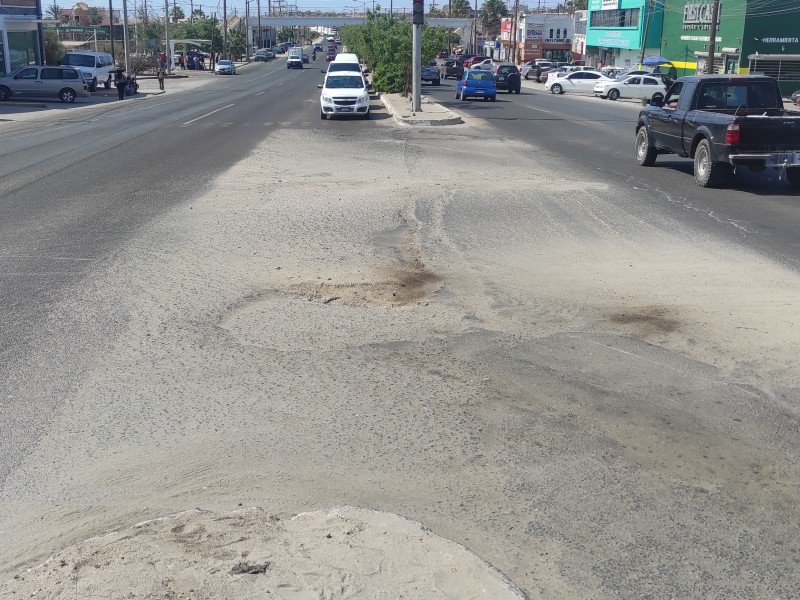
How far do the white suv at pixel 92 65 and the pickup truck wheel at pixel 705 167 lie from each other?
136ft

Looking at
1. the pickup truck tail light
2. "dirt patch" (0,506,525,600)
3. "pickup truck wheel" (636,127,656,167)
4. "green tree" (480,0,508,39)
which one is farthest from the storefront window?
"green tree" (480,0,508,39)

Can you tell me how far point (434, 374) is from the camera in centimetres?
668

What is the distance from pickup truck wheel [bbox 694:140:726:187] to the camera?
15758 millimetres

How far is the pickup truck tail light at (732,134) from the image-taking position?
1480 centimetres

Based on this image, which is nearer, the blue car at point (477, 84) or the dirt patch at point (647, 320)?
the dirt patch at point (647, 320)

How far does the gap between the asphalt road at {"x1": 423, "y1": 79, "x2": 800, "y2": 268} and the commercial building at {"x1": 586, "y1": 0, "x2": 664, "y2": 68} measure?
142 feet

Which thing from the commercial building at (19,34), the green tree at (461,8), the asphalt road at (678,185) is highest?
the green tree at (461,8)

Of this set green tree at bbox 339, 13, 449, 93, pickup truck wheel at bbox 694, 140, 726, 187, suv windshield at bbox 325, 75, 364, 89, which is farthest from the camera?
green tree at bbox 339, 13, 449, 93

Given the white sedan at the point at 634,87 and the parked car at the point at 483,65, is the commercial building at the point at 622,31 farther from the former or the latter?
the white sedan at the point at 634,87

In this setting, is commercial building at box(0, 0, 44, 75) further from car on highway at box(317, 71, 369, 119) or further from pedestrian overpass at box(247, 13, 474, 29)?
pedestrian overpass at box(247, 13, 474, 29)

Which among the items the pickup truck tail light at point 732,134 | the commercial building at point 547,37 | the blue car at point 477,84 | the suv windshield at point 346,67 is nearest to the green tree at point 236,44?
the commercial building at point 547,37

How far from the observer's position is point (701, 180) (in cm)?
1620

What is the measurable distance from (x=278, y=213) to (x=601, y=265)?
513 centimetres

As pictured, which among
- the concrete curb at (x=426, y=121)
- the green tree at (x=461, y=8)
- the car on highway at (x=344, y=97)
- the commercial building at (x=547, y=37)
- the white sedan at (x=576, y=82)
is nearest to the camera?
the concrete curb at (x=426, y=121)
